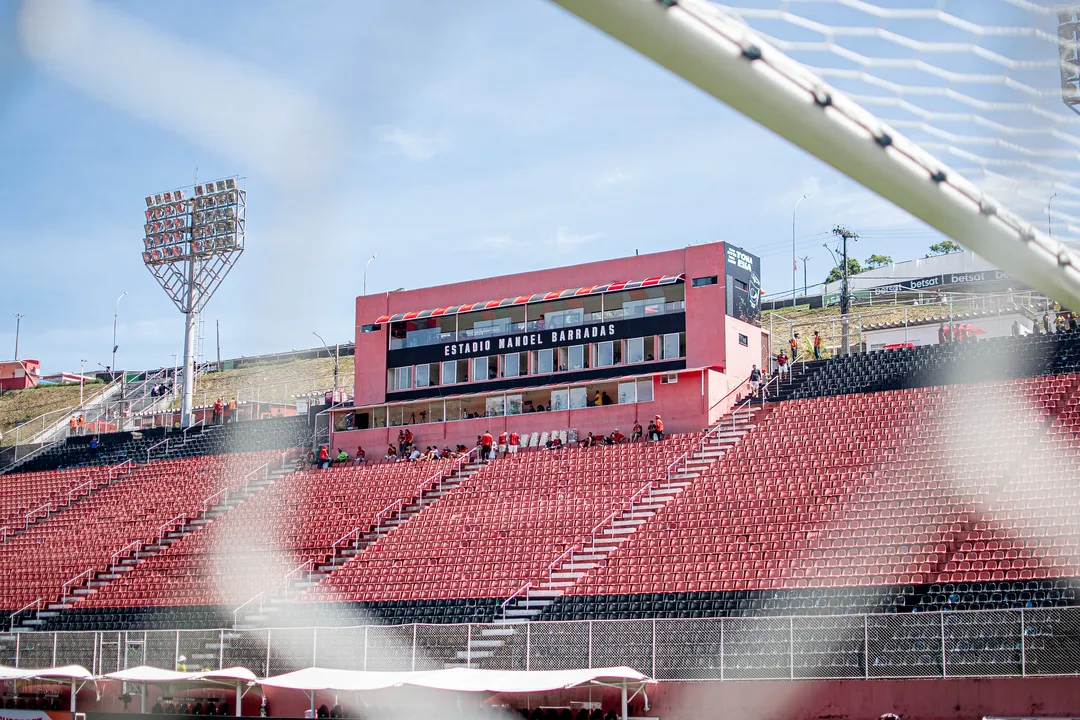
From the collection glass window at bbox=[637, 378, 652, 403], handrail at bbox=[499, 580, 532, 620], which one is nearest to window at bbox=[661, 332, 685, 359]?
glass window at bbox=[637, 378, 652, 403]

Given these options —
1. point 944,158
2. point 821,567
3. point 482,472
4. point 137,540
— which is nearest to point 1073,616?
point 821,567

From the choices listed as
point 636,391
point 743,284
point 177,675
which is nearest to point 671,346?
point 636,391

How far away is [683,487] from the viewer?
2700cm

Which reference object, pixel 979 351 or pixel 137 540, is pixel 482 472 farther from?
pixel 979 351

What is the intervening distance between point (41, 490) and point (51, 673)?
18.3 metres

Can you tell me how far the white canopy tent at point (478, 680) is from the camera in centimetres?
1734

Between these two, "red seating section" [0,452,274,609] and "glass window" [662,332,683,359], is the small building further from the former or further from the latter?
"glass window" [662,332,683,359]

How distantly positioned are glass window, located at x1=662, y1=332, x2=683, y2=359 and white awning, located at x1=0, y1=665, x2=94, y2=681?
1606 cm

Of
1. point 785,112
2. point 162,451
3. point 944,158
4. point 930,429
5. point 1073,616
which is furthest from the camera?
point 162,451

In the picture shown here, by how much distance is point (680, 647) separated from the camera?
60.2 ft

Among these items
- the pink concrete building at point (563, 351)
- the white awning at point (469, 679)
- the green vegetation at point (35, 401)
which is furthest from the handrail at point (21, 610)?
the green vegetation at point (35, 401)

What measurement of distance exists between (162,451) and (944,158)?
3655cm

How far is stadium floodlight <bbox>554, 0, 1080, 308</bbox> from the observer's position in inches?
179

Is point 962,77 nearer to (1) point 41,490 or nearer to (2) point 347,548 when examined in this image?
(2) point 347,548
